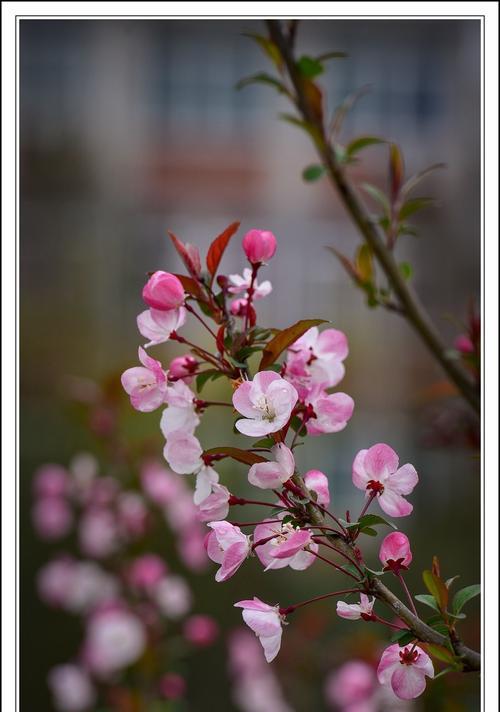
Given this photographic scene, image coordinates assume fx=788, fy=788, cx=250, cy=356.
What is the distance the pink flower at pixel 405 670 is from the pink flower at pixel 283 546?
66 millimetres

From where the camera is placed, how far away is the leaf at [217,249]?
0.50 m

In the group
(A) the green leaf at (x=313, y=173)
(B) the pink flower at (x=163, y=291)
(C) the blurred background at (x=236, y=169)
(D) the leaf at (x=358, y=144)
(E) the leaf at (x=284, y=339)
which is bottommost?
(E) the leaf at (x=284, y=339)

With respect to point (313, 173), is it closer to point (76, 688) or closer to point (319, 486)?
point (319, 486)

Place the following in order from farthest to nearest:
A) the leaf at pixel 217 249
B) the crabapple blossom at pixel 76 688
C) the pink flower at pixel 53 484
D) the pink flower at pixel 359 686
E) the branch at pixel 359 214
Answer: the crabapple blossom at pixel 76 688 → the pink flower at pixel 53 484 → the pink flower at pixel 359 686 → the branch at pixel 359 214 → the leaf at pixel 217 249

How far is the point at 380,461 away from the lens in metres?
0.43

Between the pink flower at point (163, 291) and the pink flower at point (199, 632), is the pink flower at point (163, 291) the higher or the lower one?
the higher one

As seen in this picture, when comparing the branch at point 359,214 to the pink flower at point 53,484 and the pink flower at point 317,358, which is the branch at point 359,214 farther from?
the pink flower at point 53,484

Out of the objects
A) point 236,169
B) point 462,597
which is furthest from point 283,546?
point 236,169

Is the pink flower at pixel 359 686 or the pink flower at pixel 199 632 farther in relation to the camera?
the pink flower at pixel 199 632

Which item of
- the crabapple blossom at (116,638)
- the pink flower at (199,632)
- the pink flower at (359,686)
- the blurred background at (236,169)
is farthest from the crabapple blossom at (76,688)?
the blurred background at (236,169)

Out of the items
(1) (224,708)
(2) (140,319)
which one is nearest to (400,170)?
(2) (140,319)

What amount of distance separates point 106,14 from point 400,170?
326mm

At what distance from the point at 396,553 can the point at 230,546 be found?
10cm

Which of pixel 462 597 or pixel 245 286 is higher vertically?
pixel 245 286
